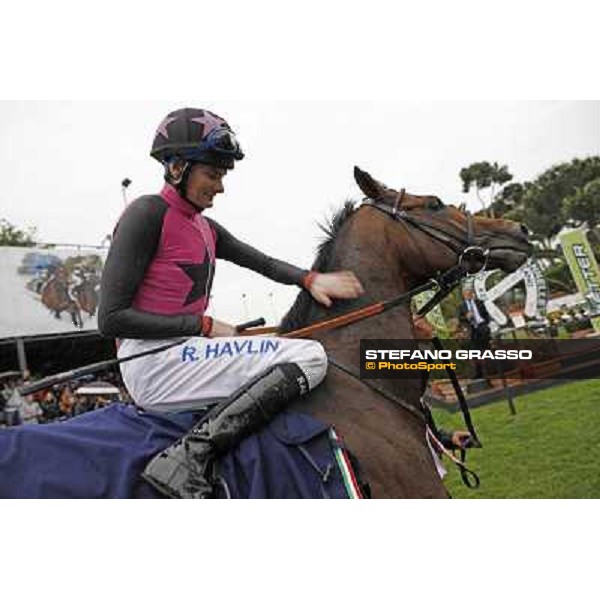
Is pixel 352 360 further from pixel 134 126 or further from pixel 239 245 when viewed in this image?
pixel 134 126

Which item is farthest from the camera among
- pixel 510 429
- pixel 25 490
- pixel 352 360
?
pixel 510 429

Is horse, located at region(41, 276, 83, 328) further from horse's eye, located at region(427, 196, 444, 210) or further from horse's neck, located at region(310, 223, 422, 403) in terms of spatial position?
horse's eye, located at region(427, 196, 444, 210)

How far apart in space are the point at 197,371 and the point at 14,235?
177 centimetres

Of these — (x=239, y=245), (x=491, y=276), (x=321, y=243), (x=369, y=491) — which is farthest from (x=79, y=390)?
(x=491, y=276)

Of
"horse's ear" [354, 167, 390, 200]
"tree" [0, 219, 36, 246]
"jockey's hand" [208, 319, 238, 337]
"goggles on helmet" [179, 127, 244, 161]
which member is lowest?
"jockey's hand" [208, 319, 238, 337]

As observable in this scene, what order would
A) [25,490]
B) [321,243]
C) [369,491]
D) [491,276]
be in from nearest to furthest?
[25,490] < [369,491] < [321,243] < [491,276]

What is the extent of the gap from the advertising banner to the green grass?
0.50 meters

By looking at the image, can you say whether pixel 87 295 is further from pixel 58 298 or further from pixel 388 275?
pixel 388 275

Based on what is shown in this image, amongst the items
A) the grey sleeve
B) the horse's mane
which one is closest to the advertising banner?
the horse's mane

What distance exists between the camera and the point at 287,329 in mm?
3066

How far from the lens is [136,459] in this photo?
7.98 ft

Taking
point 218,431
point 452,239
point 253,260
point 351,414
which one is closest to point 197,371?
point 218,431

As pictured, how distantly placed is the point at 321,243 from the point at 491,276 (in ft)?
3.31

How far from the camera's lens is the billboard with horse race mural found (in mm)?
3686
